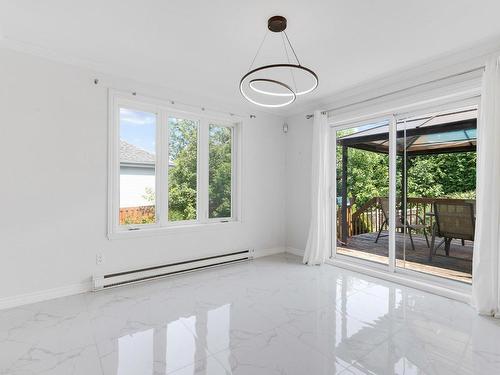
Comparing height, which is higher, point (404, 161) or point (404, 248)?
point (404, 161)

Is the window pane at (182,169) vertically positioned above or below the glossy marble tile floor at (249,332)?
above

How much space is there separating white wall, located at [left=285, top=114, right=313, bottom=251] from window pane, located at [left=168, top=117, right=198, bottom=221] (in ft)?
5.80

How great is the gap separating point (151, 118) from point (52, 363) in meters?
2.88

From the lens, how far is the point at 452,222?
10.9 ft

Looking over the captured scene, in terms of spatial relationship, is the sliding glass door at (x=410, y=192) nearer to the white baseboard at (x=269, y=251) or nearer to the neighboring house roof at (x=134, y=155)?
the white baseboard at (x=269, y=251)

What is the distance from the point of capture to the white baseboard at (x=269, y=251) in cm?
479

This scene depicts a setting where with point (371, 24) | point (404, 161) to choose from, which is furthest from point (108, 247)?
point (404, 161)

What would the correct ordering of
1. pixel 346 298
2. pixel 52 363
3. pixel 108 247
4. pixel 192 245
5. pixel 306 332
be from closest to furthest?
1. pixel 52 363
2. pixel 306 332
3. pixel 346 298
4. pixel 108 247
5. pixel 192 245

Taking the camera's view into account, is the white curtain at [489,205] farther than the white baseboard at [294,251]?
No

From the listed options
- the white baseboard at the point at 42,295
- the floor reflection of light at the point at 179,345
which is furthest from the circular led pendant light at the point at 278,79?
the white baseboard at the point at 42,295

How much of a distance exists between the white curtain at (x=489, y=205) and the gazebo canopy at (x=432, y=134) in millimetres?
430

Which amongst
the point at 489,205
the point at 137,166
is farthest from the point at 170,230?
the point at 489,205

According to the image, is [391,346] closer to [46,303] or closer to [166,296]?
[166,296]

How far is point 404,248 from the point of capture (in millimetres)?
3707
